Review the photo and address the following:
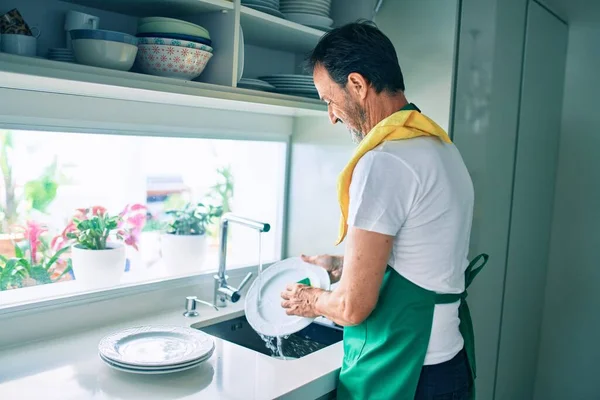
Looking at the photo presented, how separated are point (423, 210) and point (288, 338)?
868 mm

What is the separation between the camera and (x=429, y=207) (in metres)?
1.18

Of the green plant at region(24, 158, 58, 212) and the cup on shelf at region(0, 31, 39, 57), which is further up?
the cup on shelf at region(0, 31, 39, 57)

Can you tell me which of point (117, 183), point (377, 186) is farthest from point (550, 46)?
point (117, 183)

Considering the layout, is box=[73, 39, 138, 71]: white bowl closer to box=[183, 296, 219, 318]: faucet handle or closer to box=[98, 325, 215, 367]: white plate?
box=[98, 325, 215, 367]: white plate

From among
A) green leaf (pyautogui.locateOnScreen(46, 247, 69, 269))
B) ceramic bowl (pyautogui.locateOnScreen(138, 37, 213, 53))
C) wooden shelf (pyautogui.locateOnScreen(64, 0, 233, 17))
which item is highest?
wooden shelf (pyautogui.locateOnScreen(64, 0, 233, 17))

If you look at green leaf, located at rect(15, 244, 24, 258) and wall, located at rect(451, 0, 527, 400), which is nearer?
green leaf, located at rect(15, 244, 24, 258)

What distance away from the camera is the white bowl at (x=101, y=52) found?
3.87 ft

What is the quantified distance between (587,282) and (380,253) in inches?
68.4

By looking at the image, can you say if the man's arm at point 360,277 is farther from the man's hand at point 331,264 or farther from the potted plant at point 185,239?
the potted plant at point 185,239

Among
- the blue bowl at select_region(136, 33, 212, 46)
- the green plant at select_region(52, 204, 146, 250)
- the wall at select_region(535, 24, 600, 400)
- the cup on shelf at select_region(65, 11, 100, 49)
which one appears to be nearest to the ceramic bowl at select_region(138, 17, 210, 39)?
the blue bowl at select_region(136, 33, 212, 46)

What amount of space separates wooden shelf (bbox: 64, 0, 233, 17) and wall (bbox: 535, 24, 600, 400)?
1.71m

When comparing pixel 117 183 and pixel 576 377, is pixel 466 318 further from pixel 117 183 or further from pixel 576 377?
pixel 576 377

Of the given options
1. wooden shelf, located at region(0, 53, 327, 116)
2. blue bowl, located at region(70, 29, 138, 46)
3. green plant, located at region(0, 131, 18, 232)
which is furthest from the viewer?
green plant, located at region(0, 131, 18, 232)

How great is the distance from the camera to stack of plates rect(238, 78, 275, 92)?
161 cm
